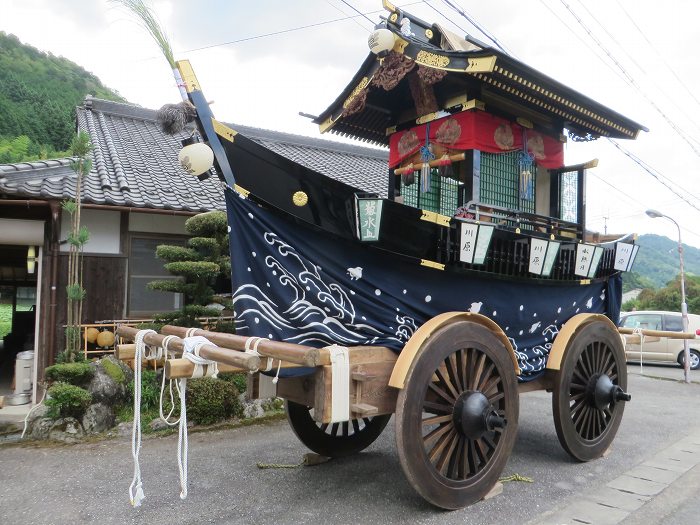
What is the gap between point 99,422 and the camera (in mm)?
6277

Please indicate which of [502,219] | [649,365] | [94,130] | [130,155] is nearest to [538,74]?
[502,219]

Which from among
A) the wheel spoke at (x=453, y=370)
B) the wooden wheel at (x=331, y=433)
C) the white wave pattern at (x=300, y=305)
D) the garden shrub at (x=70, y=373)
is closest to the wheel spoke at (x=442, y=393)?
Result: the wheel spoke at (x=453, y=370)

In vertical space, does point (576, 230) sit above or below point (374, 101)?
below

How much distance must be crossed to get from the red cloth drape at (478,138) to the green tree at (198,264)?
290cm

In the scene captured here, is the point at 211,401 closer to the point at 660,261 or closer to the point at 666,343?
the point at 666,343

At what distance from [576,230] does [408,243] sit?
9.94 ft

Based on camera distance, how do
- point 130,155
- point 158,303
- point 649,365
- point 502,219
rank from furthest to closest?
point 649,365
point 130,155
point 158,303
point 502,219

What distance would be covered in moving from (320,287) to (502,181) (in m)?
2.90

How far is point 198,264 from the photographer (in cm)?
704

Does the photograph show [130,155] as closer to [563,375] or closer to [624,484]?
[563,375]

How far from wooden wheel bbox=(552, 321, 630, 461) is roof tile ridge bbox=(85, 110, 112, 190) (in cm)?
730

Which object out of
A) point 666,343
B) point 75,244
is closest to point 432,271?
point 75,244

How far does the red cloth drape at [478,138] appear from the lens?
5.09 meters

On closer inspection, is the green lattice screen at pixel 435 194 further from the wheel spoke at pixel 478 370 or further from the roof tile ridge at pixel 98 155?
the roof tile ridge at pixel 98 155
